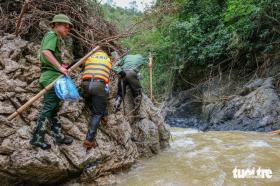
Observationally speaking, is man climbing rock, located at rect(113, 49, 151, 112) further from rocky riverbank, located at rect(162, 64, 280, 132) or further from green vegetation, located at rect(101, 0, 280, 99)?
rocky riverbank, located at rect(162, 64, 280, 132)

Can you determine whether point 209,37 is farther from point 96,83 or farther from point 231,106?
point 96,83

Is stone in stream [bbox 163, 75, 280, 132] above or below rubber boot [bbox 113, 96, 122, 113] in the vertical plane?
below

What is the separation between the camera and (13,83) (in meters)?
4.82

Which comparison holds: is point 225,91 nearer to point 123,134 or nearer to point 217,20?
point 217,20

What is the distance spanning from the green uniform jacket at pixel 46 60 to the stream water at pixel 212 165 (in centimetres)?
193

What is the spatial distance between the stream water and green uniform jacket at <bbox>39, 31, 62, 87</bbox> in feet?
6.33

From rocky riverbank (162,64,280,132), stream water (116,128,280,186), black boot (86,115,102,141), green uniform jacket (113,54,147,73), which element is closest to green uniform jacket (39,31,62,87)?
black boot (86,115,102,141)

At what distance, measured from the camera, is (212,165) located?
5.30m

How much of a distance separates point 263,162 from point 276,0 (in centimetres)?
669

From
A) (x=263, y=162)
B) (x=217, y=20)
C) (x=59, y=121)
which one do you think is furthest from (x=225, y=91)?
(x=59, y=121)

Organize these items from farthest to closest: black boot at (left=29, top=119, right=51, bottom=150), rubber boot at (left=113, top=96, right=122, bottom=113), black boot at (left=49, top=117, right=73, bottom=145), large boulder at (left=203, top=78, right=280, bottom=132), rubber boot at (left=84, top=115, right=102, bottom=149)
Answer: large boulder at (left=203, top=78, right=280, bottom=132) → rubber boot at (left=113, top=96, right=122, bottom=113) → rubber boot at (left=84, top=115, right=102, bottom=149) → black boot at (left=49, top=117, right=73, bottom=145) → black boot at (left=29, top=119, right=51, bottom=150)

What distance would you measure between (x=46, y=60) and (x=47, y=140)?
1.15 meters

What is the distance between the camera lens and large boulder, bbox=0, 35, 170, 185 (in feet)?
13.4

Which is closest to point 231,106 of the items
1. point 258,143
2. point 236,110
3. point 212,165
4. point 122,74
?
point 236,110
